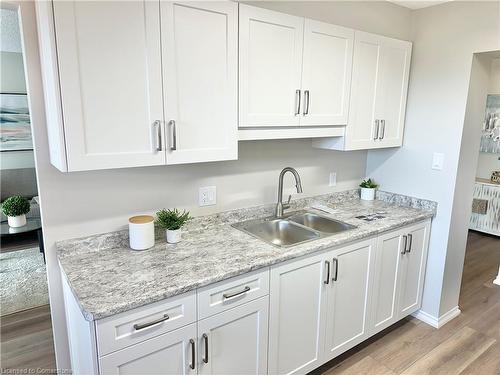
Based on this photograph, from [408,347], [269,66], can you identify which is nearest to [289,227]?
[269,66]

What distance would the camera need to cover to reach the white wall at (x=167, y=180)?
63.7 inches

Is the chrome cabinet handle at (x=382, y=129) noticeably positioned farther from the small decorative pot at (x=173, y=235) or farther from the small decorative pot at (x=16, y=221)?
the small decorative pot at (x=16, y=221)

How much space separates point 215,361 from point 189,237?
0.65 metres

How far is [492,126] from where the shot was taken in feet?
14.8

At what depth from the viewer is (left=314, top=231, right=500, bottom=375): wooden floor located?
222cm

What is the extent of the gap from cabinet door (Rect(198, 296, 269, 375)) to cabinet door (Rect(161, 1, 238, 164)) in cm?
75

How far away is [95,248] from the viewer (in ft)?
5.70

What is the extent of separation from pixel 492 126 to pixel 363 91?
3.30 m

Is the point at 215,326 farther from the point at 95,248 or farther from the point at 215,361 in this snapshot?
the point at 95,248

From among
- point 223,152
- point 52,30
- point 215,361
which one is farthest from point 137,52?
point 215,361

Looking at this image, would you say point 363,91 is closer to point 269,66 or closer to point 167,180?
point 269,66

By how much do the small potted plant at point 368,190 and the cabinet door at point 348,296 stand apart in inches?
29.5

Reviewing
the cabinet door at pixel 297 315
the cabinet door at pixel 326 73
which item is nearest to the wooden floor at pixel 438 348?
the cabinet door at pixel 297 315

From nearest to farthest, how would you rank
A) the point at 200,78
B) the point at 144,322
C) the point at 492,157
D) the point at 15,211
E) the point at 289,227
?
the point at 144,322 < the point at 200,78 < the point at 289,227 < the point at 15,211 < the point at 492,157
